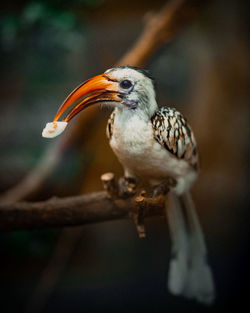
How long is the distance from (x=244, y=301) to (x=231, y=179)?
600 mm

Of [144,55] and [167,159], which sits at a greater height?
[144,55]

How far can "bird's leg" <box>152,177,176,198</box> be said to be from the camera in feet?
2.99

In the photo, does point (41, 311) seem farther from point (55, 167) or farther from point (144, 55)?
point (144, 55)

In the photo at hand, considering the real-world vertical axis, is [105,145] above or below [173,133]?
above

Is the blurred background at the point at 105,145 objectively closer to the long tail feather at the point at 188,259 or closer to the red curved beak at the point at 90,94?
the long tail feather at the point at 188,259

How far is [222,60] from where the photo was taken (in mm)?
1777

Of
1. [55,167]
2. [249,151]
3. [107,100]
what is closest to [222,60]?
[249,151]

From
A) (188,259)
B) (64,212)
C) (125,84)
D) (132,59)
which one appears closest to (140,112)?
(125,84)

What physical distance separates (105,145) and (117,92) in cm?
64

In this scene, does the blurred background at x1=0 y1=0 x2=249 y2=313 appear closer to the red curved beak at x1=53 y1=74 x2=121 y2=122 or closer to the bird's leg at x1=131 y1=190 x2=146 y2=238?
the bird's leg at x1=131 y1=190 x2=146 y2=238

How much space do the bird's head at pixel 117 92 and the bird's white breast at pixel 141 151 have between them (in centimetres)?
3

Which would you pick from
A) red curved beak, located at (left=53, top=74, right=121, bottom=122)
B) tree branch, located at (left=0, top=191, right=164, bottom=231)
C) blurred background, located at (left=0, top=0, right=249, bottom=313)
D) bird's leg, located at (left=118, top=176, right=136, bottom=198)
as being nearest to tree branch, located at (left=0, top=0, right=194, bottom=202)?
blurred background, located at (left=0, top=0, right=249, bottom=313)

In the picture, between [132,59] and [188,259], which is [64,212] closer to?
[188,259]

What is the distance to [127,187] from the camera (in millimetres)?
976
